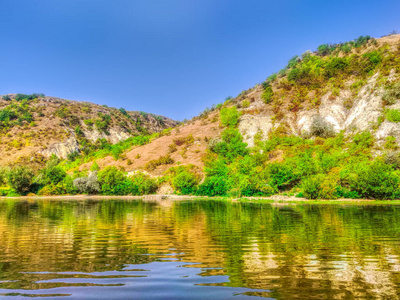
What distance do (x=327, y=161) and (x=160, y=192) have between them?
102ft

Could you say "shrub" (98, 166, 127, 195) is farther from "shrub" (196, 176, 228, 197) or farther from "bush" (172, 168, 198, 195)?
"shrub" (196, 176, 228, 197)

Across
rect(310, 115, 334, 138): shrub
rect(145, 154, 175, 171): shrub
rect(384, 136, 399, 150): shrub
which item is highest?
rect(310, 115, 334, 138): shrub

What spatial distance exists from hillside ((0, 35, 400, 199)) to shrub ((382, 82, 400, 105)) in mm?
190

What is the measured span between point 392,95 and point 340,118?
1103 centimetres

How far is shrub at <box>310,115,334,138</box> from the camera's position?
210ft

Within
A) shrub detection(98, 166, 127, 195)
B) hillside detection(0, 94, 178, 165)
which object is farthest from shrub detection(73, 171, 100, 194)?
hillside detection(0, 94, 178, 165)

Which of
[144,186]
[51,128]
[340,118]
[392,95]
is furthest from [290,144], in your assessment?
[51,128]

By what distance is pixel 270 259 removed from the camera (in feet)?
28.5

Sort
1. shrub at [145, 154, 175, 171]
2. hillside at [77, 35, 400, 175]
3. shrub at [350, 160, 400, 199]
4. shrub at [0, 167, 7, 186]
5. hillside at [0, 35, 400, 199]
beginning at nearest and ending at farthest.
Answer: shrub at [350, 160, 400, 199] < hillside at [0, 35, 400, 199] < hillside at [77, 35, 400, 175] < shrub at [145, 154, 175, 171] < shrub at [0, 167, 7, 186]

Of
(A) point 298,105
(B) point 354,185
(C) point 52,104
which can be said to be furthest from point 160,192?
(C) point 52,104

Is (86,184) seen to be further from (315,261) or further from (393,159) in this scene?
(315,261)

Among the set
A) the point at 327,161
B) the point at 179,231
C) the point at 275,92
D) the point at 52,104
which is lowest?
the point at 179,231

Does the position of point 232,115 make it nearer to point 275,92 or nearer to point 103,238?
point 275,92

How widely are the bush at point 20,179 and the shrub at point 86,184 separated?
1021 cm
